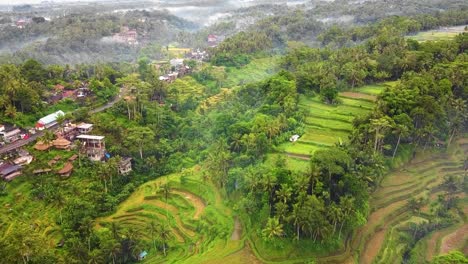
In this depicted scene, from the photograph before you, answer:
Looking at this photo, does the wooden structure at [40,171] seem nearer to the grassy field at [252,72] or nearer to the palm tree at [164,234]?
the palm tree at [164,234]

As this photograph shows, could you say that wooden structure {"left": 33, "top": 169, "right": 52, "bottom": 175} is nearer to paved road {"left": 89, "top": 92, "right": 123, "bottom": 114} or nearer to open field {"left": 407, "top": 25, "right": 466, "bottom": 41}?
paved road {"left": 89, "top": 92, "right": 123, "bottom": 114}

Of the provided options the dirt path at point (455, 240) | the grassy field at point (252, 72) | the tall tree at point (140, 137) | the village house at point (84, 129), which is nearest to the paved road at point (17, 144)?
the village house at point (84, 129)

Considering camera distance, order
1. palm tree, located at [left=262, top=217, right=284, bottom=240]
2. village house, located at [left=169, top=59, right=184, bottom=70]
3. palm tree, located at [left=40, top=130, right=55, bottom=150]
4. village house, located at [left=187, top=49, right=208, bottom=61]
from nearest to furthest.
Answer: palm tree, located at [left=262, top=217, right=284, bottom=240] → palm tree, located at [left=40, top=130, right=55, bottom=150] → village house, located at [left=169, top=59, right=184, bottom=70] → village house, located at [left=187, top=49, right=208, bottom=61]

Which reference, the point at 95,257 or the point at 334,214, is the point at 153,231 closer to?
the point at 95,257

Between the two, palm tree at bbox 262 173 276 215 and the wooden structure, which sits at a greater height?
palm tree at bbox 262 173 276 215

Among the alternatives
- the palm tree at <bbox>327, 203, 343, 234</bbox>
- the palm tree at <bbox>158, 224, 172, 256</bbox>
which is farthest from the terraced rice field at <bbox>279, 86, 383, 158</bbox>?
the palm tree at <bbox>158, 224, 172, 256</bbox>

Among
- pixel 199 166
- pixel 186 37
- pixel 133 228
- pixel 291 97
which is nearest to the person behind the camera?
pixel 133 228

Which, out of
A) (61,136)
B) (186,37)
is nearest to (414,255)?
(61,136)

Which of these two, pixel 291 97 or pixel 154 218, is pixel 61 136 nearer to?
pixel 154 218
